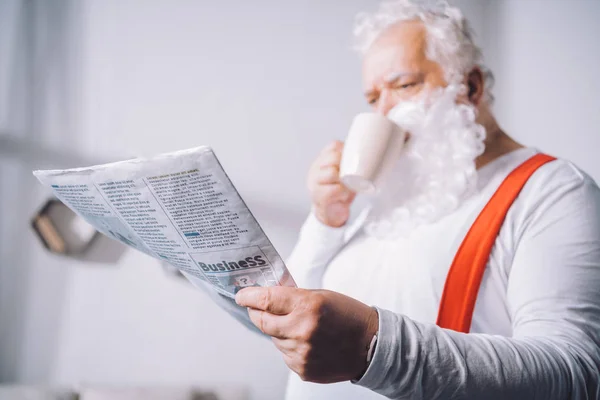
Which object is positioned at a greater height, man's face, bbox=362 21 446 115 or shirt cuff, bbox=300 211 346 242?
man's face, bbox=362 21 446 115

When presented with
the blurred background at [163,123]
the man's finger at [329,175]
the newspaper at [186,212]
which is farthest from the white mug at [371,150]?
the blurred background at [163,123]

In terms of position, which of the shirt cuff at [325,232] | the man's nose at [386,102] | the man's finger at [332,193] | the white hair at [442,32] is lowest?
the shirt cuff at [325,232]

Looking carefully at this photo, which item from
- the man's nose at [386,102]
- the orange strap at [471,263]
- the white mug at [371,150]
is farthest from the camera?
the man's nose at [386,102]

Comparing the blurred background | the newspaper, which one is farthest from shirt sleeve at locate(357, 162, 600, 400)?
the blurred background

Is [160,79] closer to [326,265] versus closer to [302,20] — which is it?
[302,20]

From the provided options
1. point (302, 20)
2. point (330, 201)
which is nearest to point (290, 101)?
point (302, 20)

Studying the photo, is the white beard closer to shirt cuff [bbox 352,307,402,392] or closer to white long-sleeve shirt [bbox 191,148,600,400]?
white long-sleeve shirt [bbox 191,148,600,400]

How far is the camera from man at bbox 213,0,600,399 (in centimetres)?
43

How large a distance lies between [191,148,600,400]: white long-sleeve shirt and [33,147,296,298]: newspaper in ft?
0.38

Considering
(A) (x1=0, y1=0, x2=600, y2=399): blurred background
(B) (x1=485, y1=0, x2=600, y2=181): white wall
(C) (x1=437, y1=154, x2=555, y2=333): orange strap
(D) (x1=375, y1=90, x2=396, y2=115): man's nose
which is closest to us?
(C) (x1=437, y1=154, x2=555, y2=333): orange strap

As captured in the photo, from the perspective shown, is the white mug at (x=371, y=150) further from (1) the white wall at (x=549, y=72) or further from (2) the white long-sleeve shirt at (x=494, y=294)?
(1) the white wall at (x=549, y=72)

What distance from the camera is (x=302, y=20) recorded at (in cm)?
149

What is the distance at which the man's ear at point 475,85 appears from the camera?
0.87 metres

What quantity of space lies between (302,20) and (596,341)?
4.20 ft
